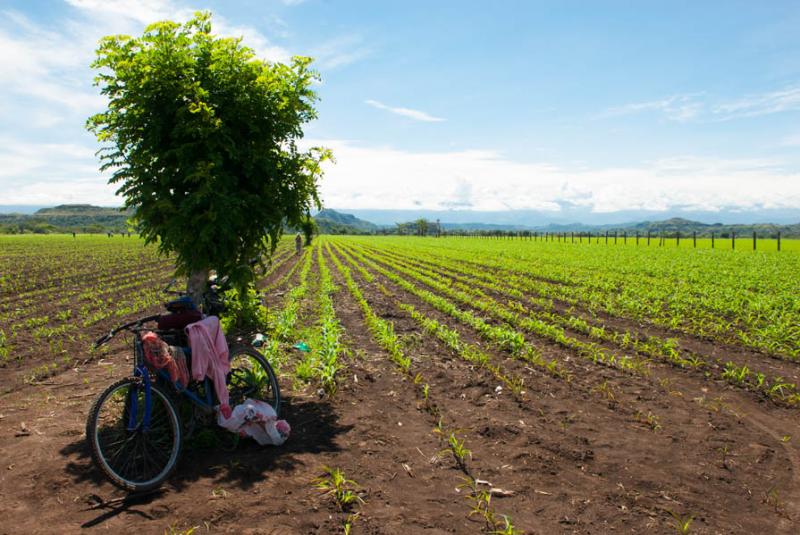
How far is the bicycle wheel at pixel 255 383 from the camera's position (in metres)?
5.84

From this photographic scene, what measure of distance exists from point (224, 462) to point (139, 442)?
2.72 feet

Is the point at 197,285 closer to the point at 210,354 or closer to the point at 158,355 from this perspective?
the point at 210,354

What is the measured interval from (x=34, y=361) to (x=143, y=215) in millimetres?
5070

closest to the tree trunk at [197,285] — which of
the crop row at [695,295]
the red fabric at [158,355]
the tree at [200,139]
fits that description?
the tree at [200,139]

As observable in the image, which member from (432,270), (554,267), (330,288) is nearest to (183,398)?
(330,288)

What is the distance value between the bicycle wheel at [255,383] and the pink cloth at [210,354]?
0.60m

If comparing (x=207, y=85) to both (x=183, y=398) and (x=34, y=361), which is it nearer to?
(x=183, y=398)

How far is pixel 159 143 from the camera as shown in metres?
6.02

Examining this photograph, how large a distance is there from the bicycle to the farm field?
0.21 metres

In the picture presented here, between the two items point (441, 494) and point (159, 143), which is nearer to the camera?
point (441, 494)

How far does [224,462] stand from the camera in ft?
15.9

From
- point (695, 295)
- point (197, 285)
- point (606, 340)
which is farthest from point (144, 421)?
point (695, 295)

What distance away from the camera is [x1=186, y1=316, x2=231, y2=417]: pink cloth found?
193 inches

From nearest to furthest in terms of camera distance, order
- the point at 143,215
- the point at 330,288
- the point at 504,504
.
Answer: the point at 504,504, the point at 143,215, the point at 330,288
